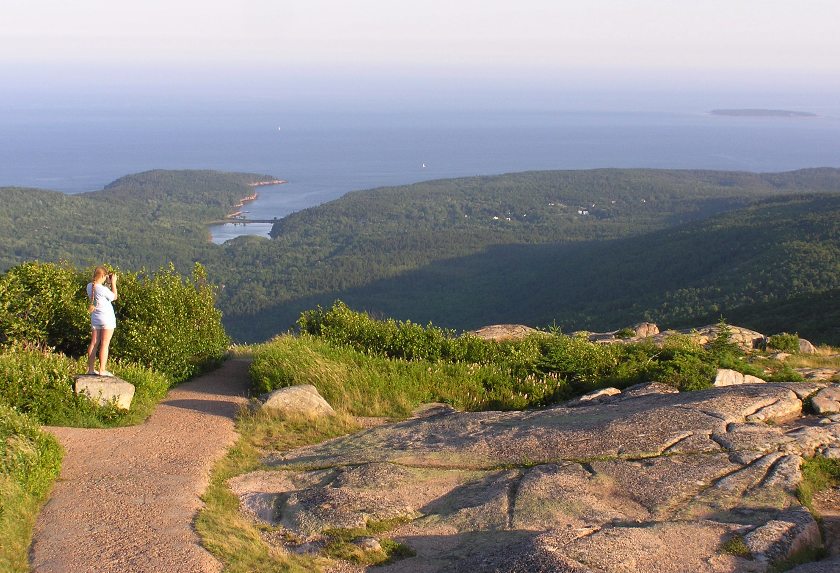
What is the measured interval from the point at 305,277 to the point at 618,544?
84226mm

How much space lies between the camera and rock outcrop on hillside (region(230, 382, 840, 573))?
5117 millimetres

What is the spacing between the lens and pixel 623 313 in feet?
163

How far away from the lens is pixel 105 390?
8.98m

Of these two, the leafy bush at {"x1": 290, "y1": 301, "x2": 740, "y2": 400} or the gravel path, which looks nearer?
the gravel path

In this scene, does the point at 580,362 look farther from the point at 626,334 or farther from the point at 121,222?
the point at 121,222

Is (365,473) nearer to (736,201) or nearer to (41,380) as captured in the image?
(41,380)

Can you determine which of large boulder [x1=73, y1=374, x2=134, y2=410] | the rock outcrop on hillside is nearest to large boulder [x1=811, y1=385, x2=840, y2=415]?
the rock outcrop on hillside

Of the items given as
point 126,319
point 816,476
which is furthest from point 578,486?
point 126,319

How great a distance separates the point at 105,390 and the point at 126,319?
2.35 meters

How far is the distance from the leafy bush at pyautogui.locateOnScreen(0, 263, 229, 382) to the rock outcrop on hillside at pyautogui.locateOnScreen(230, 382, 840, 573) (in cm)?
387

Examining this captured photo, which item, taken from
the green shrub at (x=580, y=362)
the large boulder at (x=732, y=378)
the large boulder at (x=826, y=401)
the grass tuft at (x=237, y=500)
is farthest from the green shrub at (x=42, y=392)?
the large boulder at (x=826, y=401)

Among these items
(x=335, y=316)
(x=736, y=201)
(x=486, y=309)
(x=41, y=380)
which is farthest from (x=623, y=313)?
(x=736, y=201)

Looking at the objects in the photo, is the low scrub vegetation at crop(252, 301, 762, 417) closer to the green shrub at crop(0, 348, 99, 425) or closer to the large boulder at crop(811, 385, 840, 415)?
the large boulder at crop(811, 385, 840, 415)

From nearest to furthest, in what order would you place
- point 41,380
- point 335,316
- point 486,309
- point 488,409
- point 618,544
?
point 618,544 < point 41,380 < point 488,409 < point 335,316 < point 486,309
